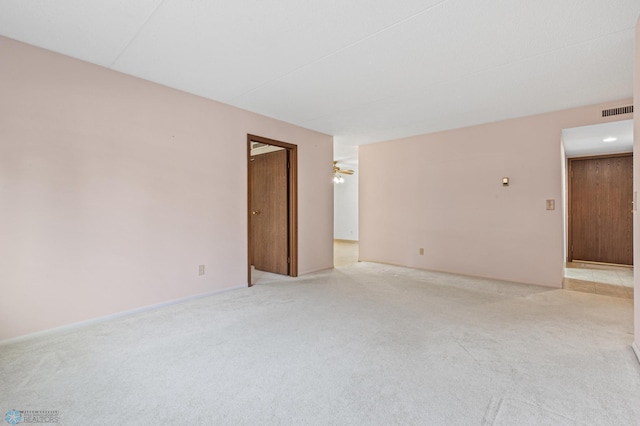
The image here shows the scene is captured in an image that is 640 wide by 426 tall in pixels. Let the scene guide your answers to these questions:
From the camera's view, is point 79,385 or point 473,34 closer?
point 79,385

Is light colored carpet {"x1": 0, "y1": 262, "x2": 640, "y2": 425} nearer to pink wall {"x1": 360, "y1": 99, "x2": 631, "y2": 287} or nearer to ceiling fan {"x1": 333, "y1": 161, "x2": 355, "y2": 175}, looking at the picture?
pink wall {"x1": 360, "y1": 99, "x2": 631, "y2": 287}

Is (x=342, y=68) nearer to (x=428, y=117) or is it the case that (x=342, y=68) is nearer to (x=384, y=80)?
(x=384, y=80)

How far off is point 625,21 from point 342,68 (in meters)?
2.05

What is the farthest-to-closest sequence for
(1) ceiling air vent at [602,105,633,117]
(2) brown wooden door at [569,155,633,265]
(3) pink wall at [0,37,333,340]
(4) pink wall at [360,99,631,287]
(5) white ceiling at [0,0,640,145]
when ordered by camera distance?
(2) brown wooden door at [569,155,633,265]
(4) pink wall at [360,99,631,287]
(1) ceiling air vent at [602,105,633,117]
(3) pink wall at [0,37,333,340]
(5) white ceiling at [0,0,640,145]

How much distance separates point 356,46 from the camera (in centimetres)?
246

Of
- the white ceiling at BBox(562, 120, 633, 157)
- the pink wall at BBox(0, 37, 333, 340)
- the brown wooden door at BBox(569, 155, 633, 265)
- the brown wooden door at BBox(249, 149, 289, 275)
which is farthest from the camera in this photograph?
the brown wooden door at BBox(569, 155, 633, 265)

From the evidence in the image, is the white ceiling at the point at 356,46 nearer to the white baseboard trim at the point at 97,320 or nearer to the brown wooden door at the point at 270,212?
the brown wooden door at the point at 270,212

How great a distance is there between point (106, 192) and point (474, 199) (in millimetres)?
4832

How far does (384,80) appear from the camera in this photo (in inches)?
122

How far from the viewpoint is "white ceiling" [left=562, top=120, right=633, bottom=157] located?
401 cm

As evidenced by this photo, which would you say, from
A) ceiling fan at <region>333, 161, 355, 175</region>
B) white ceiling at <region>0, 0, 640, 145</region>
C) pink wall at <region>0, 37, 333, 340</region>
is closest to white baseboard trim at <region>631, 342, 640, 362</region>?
white ceiling at <region>0, 0, 640, 145</region>

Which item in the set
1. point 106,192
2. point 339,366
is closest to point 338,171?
point 106,192

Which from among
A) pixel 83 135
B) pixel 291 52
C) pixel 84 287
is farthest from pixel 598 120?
pixel 84 287

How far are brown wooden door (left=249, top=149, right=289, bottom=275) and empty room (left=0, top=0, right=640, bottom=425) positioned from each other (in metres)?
0.06
